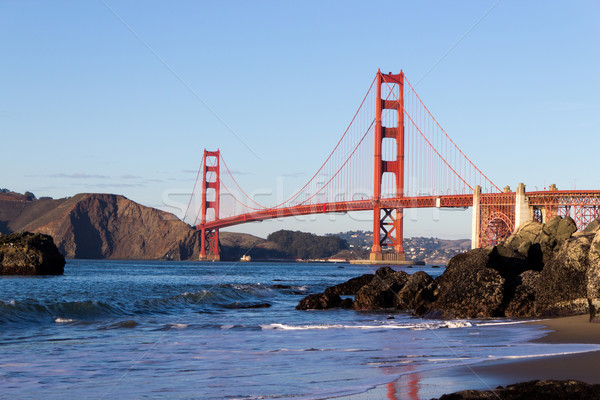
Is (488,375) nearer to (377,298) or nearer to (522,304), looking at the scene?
(522,304)

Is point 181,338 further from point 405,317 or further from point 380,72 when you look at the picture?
point 380,72

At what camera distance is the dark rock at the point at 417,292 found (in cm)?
1859

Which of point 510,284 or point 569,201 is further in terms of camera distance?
point 569,201

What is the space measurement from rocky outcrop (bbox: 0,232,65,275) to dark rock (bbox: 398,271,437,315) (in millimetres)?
27940

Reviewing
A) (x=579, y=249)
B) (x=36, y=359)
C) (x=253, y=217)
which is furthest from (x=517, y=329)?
(x=253, y=217)

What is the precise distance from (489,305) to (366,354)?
20.8 feet

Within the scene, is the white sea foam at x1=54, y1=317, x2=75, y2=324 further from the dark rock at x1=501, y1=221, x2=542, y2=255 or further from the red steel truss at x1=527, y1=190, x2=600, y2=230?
the red steel truss at x1=527, y1=190, x2=600, y2=230

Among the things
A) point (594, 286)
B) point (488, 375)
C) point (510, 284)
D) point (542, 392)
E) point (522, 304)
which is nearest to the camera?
point (542, 392)

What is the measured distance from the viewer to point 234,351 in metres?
10.6

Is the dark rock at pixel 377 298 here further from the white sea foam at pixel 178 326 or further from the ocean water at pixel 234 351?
the white sea foam at pixel 178 326

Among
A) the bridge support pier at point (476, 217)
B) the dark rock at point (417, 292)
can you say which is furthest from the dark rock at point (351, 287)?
the bridge support pier at point (476, 217)

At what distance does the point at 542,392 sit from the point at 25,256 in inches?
1544

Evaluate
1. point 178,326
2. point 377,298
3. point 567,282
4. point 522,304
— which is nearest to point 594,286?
point 567,282

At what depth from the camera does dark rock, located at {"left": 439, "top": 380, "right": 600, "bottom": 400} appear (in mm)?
5383
